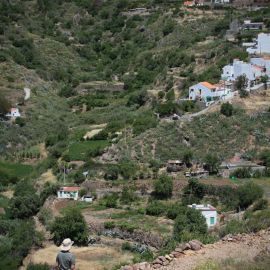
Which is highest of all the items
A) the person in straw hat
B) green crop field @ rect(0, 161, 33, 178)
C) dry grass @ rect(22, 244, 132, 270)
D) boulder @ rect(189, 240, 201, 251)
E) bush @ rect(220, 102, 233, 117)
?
bush @ rect(220, 102, 233, 117)

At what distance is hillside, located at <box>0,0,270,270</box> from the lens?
2594cm

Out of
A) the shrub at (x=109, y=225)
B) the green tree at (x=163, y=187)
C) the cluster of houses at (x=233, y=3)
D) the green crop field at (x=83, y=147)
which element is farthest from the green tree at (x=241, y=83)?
the cluster of houses at (x=233, y=3)

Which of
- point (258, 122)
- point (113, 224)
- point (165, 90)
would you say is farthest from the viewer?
point (165, 90)

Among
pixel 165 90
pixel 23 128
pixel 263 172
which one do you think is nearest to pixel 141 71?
pixel 165 90

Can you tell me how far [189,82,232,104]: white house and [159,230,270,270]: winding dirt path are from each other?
76.1 feet

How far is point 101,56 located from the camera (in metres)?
62.6

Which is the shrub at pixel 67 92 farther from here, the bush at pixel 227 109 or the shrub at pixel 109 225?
the shrub at pixel 109 225

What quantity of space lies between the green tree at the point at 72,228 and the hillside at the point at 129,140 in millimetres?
51

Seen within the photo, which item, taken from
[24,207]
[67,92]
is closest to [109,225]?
[24,207]

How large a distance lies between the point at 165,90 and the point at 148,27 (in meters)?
18.2

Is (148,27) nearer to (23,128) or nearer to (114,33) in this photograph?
(114,33)

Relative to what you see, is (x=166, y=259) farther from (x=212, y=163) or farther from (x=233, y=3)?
(x=233, y=3)

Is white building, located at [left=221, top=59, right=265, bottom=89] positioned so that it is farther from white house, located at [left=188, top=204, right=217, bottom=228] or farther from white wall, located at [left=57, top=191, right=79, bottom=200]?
white house, located at [left=188, top=204, right=217, bottom=228]

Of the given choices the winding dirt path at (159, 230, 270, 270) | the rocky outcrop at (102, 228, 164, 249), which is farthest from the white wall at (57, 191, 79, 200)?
the winding dirt path at (159, 230, 270, 270)
